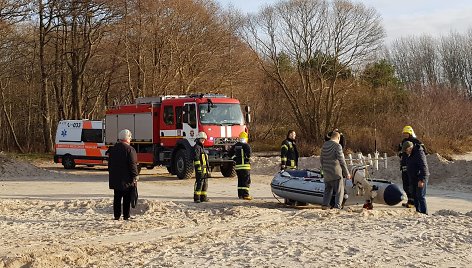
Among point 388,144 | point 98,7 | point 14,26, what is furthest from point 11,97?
point 388,144

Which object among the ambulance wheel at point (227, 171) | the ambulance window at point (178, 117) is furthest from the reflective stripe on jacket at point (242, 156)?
the ambulance wheel at point (227, 171)

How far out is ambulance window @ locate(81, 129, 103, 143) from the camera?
92.6 feet

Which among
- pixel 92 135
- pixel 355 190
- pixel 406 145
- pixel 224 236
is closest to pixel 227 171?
Result: pixel 92 135

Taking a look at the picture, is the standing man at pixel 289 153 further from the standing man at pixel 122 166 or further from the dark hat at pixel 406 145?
the standing man at pixel 122 166

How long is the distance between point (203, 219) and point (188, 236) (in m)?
1.90

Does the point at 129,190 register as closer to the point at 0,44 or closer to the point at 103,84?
the point at 0,44

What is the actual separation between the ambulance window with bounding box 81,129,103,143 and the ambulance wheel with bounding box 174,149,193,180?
740 centimetres

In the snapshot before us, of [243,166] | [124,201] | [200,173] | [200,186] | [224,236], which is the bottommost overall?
[224,236]

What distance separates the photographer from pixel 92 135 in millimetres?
28453

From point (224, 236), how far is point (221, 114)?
1220cm

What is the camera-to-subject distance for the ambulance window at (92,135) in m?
28.2

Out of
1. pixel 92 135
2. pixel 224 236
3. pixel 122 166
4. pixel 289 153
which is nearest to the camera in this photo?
pixel 224 236

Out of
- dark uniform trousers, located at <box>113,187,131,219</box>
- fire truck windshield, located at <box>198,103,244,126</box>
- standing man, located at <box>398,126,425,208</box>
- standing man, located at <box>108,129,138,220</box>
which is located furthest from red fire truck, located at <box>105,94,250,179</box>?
standing man, located at <box>108,129,138,220</box>

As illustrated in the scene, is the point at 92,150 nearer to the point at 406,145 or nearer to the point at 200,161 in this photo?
the point at 200,161
